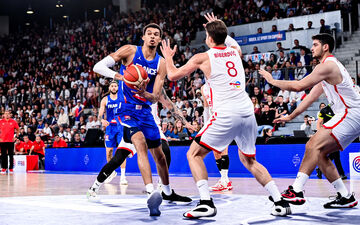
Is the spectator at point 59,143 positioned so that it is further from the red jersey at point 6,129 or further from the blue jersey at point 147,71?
the blue jersey at point 147,71

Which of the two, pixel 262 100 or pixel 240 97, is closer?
pixel 240 97

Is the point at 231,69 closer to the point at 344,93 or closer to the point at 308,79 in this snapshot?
the point at 308,79

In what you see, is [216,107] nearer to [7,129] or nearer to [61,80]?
[7,129]

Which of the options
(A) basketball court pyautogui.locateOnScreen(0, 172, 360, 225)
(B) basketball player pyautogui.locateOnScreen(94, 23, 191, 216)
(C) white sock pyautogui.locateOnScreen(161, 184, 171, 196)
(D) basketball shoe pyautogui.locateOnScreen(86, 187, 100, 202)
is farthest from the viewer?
(D) basketball shoe pyautogui.locateOnScreen(86, 187, 100, 202)

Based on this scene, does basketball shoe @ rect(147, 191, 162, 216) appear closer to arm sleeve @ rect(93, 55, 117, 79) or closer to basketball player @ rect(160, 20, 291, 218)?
basketball player @ rect(160, 20, 291, 218)

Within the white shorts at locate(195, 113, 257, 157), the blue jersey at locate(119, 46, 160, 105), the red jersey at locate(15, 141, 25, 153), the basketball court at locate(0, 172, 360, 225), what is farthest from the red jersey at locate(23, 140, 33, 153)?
the white shorts at locate(195, 113, 257, 157)

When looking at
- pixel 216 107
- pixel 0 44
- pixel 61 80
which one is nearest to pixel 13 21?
pixel 0 44

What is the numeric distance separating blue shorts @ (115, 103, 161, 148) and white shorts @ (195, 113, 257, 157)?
986mm

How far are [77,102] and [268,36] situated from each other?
9.03m

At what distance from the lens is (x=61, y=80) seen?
2589cm

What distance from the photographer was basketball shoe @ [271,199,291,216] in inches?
207

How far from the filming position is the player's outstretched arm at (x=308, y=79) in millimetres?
5500

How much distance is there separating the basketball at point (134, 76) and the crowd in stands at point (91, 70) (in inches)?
320

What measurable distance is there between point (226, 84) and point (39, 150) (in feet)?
52.7
